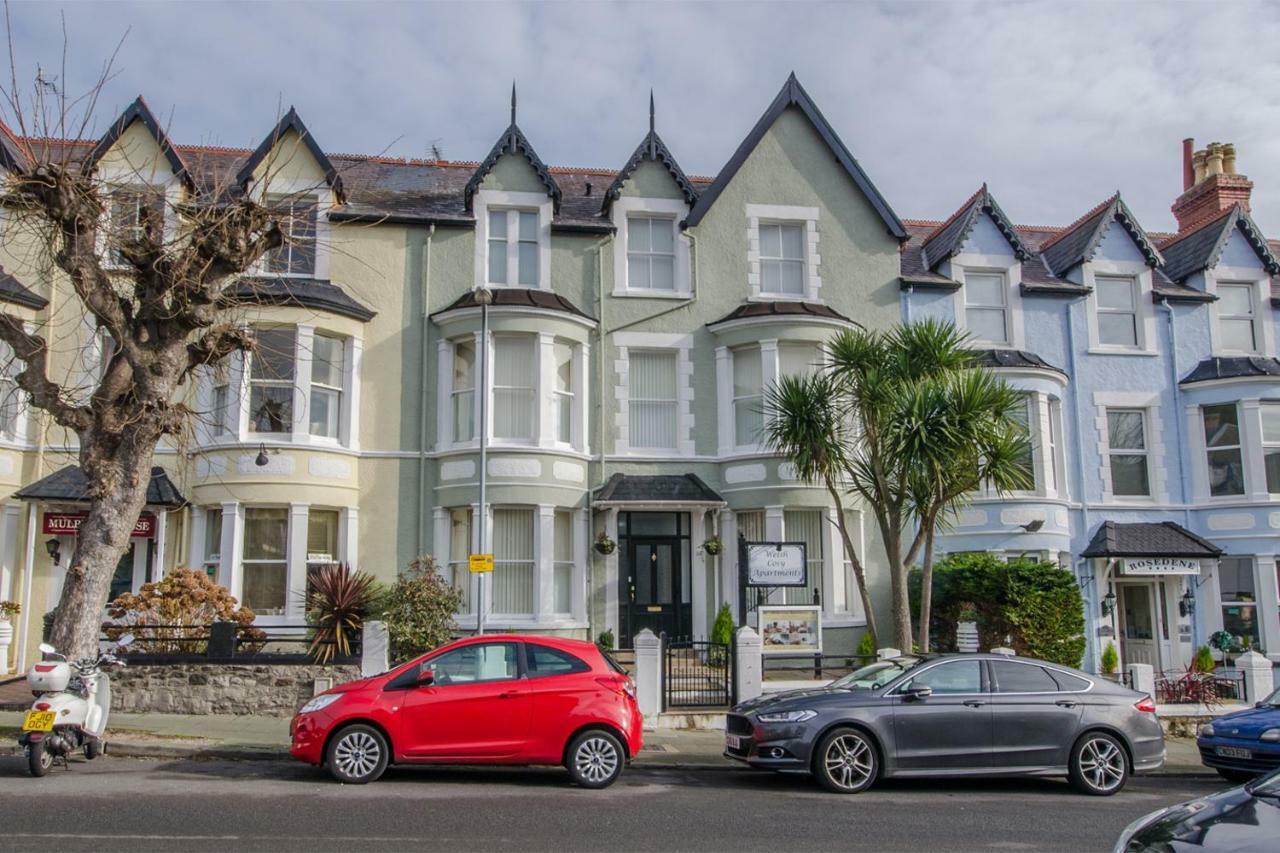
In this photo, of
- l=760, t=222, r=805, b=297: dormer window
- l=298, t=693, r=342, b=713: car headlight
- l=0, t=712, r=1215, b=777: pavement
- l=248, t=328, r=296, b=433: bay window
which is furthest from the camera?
l=760, t=222, r=805, b=297: dormer window

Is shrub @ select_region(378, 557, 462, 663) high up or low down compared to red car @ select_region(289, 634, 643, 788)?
up

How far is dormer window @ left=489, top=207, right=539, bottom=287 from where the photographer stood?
21141 millimetres

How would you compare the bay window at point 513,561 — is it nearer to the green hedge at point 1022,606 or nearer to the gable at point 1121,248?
the green hedge at point 1022,606

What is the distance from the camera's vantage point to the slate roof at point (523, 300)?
65.7 feet

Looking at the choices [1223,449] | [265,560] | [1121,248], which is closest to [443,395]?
[265,560]

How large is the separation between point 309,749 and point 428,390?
1061 cm

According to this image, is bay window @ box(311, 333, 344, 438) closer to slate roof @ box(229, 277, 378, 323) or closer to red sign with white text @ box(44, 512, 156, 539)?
slate roof @ box(229, 277, 378, 323)

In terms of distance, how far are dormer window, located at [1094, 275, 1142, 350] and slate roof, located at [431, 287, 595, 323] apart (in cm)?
1139

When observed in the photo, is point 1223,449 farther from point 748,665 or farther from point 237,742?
point 237,742

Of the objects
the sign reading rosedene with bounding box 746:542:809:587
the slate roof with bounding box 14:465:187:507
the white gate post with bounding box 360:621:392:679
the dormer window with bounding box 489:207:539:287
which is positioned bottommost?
the white gate post with bounding box 360:621:392:679

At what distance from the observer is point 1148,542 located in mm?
21516

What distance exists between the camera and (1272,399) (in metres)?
22.2

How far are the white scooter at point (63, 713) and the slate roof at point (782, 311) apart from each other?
13139mm

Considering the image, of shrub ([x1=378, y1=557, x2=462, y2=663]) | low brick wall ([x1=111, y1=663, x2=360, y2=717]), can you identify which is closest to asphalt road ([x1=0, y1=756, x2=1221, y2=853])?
low brick wall ([x1=111, y1=663, x2=360, y2=717])
